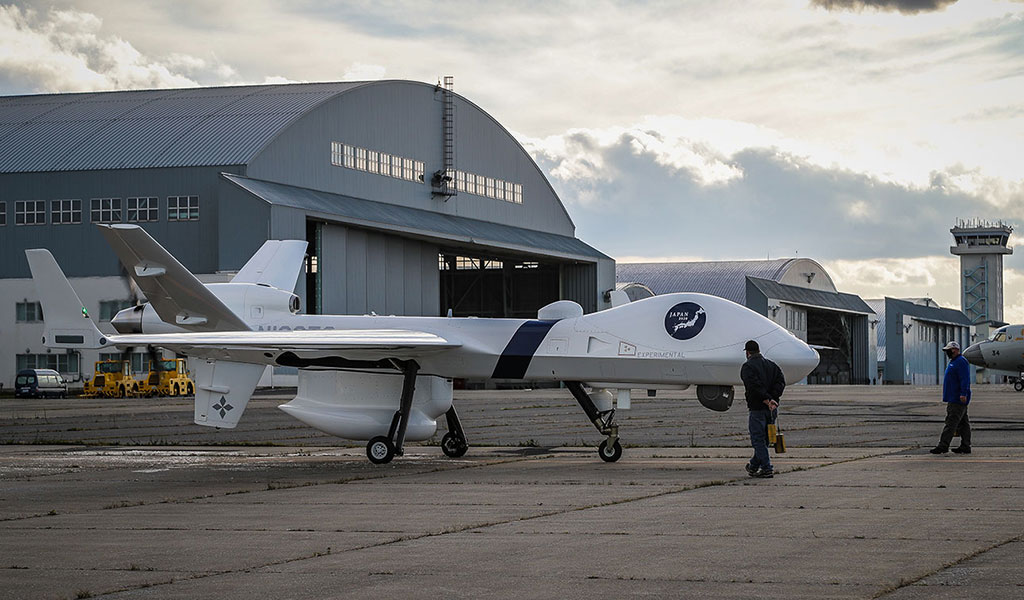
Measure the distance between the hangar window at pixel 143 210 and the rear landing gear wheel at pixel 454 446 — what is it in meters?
47.8

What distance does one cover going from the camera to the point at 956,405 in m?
21.0

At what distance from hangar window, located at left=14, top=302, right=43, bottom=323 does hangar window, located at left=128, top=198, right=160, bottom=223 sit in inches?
334

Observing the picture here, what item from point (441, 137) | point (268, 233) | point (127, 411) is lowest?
point (127, 411)

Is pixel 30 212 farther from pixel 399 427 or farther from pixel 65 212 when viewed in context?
pixel 399 427

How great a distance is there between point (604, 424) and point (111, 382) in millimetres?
49210

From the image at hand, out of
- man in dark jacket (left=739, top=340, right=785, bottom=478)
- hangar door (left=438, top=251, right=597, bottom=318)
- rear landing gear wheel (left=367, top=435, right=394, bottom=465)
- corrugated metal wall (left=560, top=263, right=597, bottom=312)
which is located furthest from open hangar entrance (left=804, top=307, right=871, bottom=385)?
man in dark jacket (left=739, top=340, right=785, bottom=478)

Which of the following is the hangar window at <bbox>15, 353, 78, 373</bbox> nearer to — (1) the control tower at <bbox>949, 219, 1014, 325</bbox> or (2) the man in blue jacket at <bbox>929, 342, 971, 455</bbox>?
(2) the man in blue jacket at <bbox>929, 342, 971, 455</bbox>

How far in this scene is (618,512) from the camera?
530 inches

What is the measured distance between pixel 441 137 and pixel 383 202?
792 cm

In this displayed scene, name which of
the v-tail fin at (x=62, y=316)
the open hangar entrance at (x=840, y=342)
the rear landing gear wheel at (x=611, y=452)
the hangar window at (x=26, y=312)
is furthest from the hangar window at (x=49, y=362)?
the open hangar entrance at (x=840, y=342)

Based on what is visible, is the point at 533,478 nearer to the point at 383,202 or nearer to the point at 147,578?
the point at 147,578

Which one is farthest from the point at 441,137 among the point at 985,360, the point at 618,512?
the point at 618,512

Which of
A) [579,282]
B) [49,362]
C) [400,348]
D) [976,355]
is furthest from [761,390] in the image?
[579,282]

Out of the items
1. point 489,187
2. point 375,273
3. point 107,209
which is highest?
point 489,187
